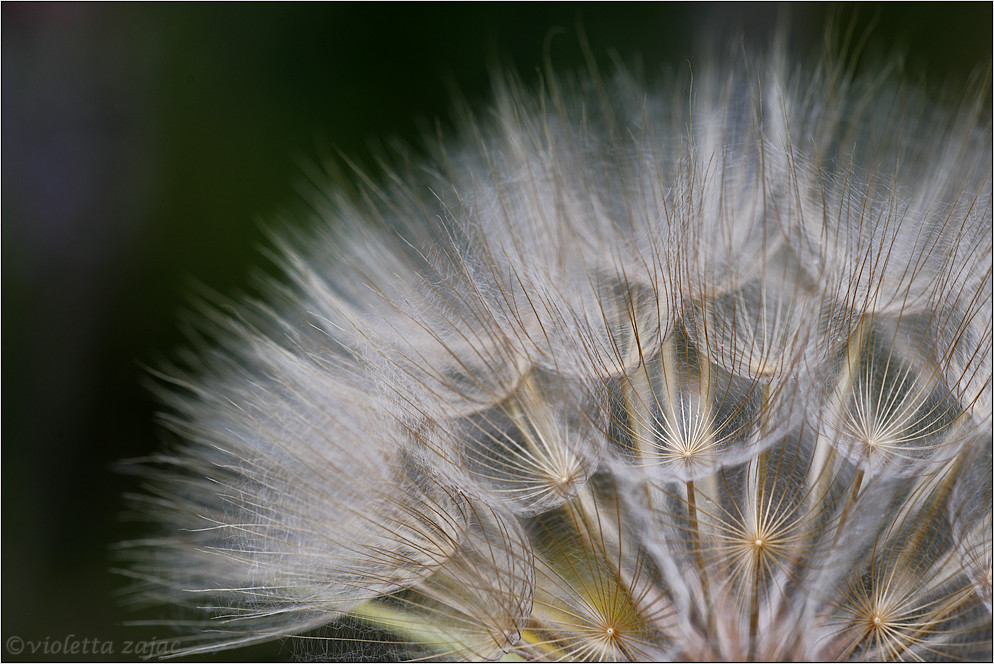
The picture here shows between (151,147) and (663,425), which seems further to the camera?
(151,147)

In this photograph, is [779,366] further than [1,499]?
No

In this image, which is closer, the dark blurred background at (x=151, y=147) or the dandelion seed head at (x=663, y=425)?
the dandelion seed head at (x=663, y=425)

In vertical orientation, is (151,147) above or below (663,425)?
above

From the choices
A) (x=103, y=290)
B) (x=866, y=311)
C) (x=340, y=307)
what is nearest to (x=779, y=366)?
(x=866, y=311)

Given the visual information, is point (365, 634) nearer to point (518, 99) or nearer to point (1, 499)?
point (518, 99)

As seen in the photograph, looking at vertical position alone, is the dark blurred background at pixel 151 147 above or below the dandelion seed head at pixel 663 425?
above

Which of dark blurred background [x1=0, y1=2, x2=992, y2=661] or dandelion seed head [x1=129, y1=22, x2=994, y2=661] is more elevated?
dark blurred background [x1=0, y1=2, x2=992, y2=661]

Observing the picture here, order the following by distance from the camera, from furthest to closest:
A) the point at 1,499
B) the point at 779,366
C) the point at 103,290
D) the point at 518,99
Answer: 1. the point at 103,290
2. the point at 1,499
3. the point at 518,99
4. the point at 779,366

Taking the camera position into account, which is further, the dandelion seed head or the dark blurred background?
the dark blurred background
